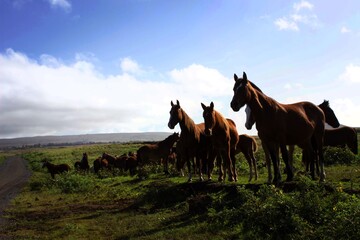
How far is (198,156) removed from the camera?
630 inches

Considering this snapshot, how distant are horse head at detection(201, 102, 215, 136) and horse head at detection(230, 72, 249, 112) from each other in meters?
2.37

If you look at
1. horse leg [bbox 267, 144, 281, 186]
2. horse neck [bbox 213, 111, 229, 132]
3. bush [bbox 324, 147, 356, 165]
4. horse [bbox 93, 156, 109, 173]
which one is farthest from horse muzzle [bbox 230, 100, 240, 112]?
horse [bbox 93, 156, 109, 173]

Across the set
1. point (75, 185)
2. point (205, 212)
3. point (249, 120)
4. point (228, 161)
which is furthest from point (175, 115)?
point (75, 185)

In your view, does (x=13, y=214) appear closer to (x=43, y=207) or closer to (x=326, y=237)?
(x=43, y=207)

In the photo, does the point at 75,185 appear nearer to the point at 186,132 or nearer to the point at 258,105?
the point at 186,132

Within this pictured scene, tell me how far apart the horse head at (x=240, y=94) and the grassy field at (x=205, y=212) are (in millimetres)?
2349

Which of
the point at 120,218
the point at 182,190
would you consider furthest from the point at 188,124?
Result: the point at 120,218

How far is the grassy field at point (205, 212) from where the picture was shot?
279 inches

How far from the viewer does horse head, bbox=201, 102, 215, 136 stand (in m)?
13.4

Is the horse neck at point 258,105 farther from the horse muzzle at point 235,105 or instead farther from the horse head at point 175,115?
the horse head at point 175,115

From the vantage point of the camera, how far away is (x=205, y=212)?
441 inches

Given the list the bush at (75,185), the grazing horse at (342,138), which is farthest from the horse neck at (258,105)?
the bush at (75,185)

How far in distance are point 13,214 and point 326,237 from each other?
510 inches

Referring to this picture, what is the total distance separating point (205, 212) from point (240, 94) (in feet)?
11.8
